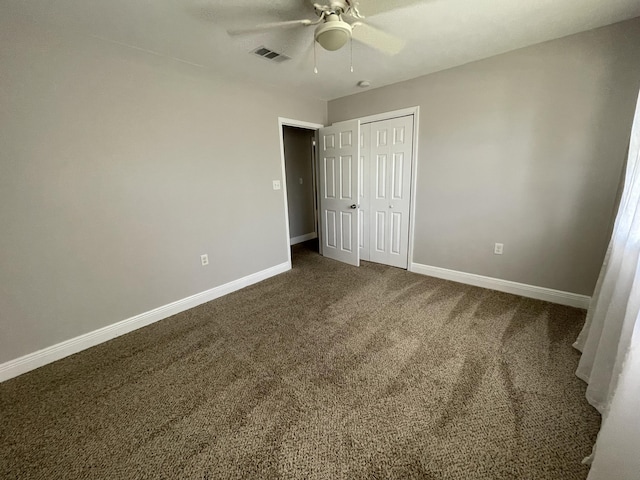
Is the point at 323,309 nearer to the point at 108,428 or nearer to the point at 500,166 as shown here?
the point at 108,428

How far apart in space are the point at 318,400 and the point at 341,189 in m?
2.87

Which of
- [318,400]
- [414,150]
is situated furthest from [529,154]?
[318,400]

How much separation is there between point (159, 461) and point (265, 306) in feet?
5.07

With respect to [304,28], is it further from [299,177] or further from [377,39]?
[299,177]

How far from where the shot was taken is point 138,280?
7.86ft

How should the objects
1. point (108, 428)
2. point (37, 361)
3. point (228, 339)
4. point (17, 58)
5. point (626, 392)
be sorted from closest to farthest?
point (626, 392), point (108, 428), point (17, 58), point (37, 361), point (228, 339)

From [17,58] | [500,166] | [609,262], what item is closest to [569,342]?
[609,262]

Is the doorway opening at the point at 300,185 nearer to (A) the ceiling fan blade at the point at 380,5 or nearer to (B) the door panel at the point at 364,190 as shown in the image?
(B) the door panel at the point at 364,190

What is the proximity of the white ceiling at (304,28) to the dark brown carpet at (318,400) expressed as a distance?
240cm

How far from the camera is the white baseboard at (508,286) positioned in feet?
8.21

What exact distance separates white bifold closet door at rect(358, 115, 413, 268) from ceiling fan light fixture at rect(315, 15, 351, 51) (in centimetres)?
190

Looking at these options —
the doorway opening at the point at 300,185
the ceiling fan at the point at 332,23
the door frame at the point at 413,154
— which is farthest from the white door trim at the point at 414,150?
the doorway opening at the point at 300,185

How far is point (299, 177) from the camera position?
5.19m

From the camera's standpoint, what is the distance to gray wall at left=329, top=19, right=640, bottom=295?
214cm
